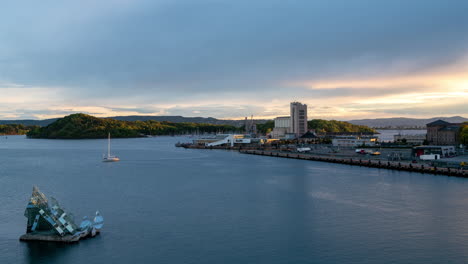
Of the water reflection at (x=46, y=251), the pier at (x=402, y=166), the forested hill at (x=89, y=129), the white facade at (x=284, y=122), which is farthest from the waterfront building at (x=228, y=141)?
the forested hill at (x=89, y=129)

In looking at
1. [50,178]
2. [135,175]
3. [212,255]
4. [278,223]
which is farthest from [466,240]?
[50,178]

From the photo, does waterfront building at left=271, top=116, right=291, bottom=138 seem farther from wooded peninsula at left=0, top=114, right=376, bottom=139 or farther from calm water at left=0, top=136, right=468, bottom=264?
calm water at left=0, top=136, right=468, bottom=264

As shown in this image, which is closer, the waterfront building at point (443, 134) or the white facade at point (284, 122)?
the waterfront building at point (443, 134)

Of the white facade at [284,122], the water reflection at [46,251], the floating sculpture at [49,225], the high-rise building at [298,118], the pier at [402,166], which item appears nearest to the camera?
the water reflection at [46,251]

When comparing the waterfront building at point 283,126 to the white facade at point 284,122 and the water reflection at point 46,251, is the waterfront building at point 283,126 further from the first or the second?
the water reflection at point 46,251

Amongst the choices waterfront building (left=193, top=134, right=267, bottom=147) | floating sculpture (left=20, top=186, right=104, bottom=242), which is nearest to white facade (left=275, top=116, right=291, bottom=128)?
waterfront building (left=193, top=134, right=267, bottom=147)

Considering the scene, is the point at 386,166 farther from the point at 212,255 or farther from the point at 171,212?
the point at 212,255

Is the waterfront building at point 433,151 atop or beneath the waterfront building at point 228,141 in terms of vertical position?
beneath

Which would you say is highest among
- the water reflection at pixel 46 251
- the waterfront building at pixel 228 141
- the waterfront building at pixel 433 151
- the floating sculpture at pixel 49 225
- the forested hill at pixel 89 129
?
the forested hill at pixel 89 129
